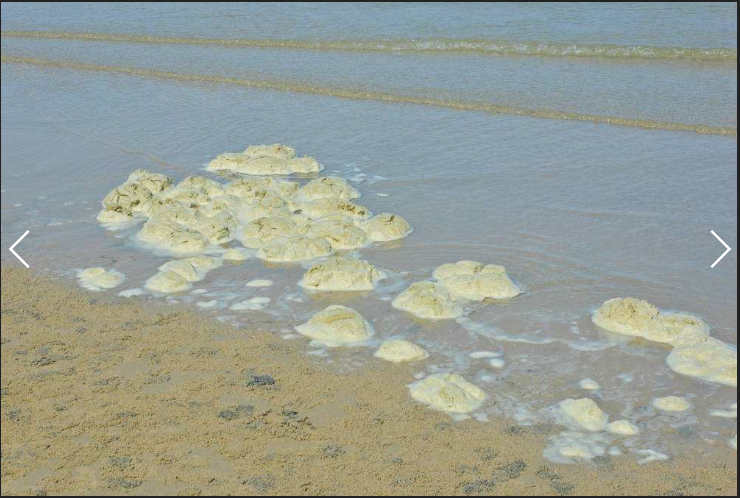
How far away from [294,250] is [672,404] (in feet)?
10.5

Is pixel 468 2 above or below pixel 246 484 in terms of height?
above

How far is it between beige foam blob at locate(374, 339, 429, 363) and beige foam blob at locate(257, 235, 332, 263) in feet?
5.44

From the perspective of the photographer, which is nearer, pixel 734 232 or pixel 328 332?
pixel 328 332

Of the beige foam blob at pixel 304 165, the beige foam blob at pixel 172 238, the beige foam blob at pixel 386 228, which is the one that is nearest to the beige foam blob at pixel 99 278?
the beige foam blob at pixel 172 238

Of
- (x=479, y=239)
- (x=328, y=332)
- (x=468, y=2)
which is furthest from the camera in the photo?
(x=468, y=2)

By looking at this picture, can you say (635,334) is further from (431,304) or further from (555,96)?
A: (555,96)

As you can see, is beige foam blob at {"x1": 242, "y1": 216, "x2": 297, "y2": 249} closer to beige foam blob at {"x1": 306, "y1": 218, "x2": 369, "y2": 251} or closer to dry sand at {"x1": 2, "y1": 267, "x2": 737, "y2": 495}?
beige foam blob at {"x1": 306, "y1": 218, "x2": 369, "y2": 251}

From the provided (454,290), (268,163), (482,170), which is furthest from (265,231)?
(482,170)

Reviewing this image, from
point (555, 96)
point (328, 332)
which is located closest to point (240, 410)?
point (328, 332)

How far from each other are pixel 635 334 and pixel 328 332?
6.65ft

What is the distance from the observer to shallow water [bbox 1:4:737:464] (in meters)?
5.83

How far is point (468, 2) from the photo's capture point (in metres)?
19.0

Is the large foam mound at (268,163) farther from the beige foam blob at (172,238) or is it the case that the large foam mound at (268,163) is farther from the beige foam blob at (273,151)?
the beige foam blob at (172,238)

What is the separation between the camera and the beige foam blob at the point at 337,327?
591 cm
